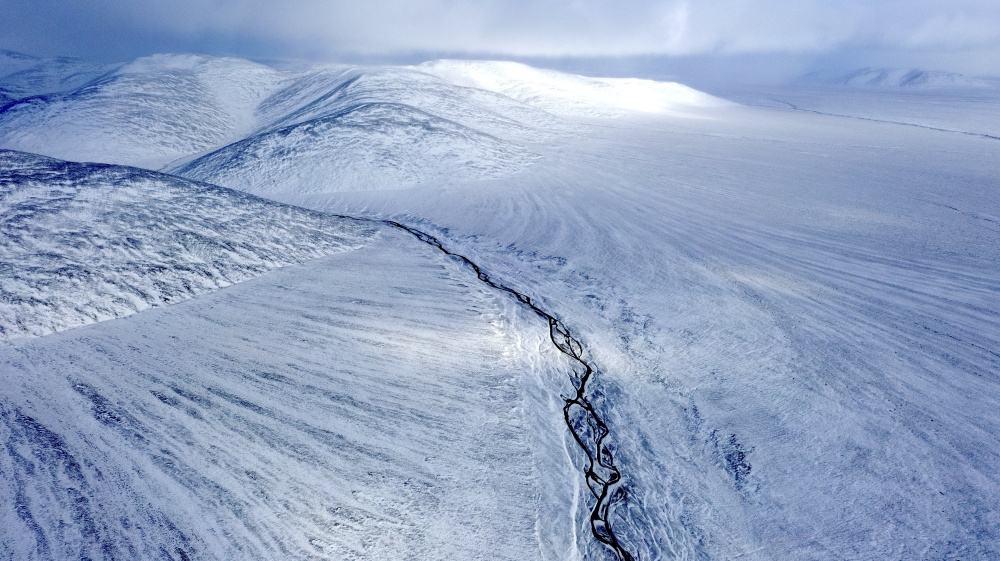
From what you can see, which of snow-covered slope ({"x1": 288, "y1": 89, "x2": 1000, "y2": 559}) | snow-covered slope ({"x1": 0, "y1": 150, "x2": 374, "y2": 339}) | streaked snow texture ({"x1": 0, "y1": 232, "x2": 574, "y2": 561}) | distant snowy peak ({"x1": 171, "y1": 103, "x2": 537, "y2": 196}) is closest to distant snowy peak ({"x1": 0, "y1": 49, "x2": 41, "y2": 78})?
distant snowy peak ({"x1": 171, "y1": 103, "x2": 537, "y2": 196})

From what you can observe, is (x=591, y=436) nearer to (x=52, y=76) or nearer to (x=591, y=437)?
(x=591, y=437)

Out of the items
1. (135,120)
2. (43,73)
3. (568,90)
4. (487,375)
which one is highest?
(43,73)

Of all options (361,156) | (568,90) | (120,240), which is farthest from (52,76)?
(120,240)

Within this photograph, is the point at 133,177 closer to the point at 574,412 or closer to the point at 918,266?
the point at 574,412

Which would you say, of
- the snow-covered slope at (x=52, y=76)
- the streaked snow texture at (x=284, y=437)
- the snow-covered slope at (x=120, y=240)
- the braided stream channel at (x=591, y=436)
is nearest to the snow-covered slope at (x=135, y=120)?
the snow-covered slope at (x=120, y=240)

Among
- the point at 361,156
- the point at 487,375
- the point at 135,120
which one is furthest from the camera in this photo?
the point at 135,120

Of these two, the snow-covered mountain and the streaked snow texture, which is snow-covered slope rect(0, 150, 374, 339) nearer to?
the streaked snow texture

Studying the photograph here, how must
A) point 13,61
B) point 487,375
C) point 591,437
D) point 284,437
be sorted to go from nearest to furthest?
point 284,437 → point 591,437 → point 487,375 → point 13,61
